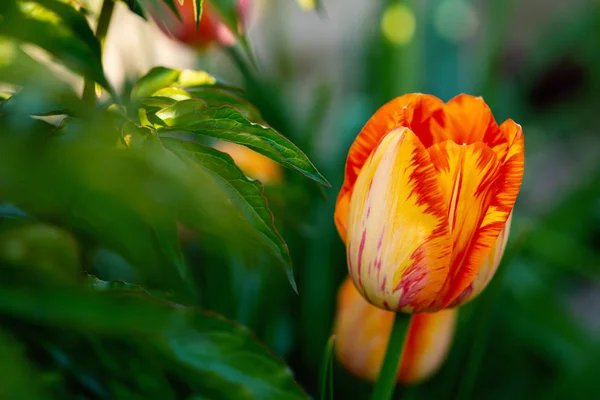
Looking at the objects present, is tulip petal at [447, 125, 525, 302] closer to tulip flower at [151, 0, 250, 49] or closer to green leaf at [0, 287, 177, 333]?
Answer: green leaf at [0, 287, 177, 333]

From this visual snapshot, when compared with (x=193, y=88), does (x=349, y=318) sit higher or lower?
lower

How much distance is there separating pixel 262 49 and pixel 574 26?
2.43ft

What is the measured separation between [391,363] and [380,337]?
10 centimetres

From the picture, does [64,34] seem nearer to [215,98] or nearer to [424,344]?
[215,98]

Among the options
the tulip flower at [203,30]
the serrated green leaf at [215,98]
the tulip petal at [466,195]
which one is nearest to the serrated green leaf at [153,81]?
the serrated green leaf at [215,98]

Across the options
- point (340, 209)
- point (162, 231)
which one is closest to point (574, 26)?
point (340, 209)

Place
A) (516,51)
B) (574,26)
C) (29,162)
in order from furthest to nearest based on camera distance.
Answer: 1. (516,51)
2. (574,26)
3. (29,162)

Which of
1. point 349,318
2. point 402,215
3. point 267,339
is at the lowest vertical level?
point 267,339

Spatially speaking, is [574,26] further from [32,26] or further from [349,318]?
[32,26]

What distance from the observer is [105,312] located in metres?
0.18

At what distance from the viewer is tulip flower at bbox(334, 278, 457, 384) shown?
0.44 meters

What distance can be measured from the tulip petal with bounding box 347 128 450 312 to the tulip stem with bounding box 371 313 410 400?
0.01 meters

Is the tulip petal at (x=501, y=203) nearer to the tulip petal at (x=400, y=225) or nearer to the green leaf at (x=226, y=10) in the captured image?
the tulip petal at (x=400, y=225)

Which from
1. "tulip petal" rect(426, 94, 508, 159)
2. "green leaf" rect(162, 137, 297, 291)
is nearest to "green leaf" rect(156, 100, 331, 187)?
"green leaf" rect(162, 137, 297, 291)
